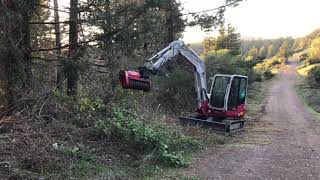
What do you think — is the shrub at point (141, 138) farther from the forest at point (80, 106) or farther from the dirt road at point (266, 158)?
the dirt road at point (266, 158)

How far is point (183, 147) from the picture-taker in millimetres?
12000

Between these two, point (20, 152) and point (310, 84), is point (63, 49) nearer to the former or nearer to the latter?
point (20, 152)

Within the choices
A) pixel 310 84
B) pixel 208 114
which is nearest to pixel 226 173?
pixel 208 114

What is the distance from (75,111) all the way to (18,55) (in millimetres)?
2066

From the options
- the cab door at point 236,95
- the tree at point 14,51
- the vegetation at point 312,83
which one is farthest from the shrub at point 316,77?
the tree at point 14,51

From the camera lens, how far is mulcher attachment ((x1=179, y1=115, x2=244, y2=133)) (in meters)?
15.6

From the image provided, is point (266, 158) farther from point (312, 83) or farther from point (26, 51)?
point (312, 83)

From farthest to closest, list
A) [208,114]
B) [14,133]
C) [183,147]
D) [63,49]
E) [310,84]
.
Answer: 1. [310,84]
2. [208,114]
3. [63,49]
4. [183,147]
5. [14,133]

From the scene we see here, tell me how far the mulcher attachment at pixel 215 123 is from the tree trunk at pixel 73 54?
4848 mm

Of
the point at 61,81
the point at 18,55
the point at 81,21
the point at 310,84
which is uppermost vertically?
the point at 81,21

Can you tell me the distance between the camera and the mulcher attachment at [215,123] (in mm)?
15625

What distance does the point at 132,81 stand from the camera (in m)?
11.9

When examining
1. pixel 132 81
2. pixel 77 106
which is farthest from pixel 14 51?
pixel 132 81

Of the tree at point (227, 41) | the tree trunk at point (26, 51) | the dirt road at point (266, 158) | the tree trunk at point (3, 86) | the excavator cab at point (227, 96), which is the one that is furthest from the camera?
the tree at point (227, 41)
